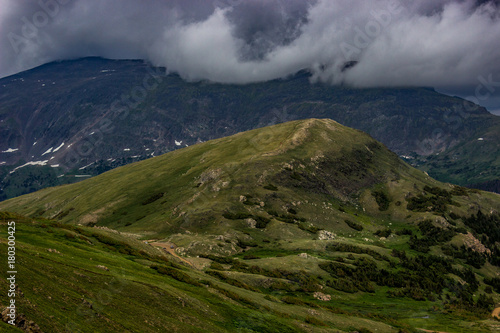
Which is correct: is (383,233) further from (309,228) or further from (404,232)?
(309,228)

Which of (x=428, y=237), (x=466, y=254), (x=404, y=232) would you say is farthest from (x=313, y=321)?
(x=404, y=232)

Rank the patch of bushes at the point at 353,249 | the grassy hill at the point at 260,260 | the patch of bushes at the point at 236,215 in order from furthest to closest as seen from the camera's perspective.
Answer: the patch of bushes at the point at 236,215
the patch of bushes at the point at 353,249
the grassy hill at the point at 260,260

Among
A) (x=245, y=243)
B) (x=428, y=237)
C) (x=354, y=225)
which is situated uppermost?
(x=354, y=225)

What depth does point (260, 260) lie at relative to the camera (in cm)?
9994

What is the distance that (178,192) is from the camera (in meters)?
185

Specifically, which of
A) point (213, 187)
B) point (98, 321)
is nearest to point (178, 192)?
point (213, 187)

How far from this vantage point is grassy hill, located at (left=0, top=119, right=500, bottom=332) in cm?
3256

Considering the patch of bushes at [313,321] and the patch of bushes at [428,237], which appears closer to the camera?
the patch of bushes at [313,321]

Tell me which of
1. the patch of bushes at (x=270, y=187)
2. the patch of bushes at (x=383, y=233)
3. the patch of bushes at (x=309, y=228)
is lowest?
the patch of bushes at (x=383, y=233)

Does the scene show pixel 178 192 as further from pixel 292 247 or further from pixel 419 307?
pixel 419 307

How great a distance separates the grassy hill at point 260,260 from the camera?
32562 millimetres

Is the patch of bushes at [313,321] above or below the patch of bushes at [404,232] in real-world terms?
below

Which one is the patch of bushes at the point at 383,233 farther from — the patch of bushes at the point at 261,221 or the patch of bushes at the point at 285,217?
the patch of bushes at the point at 261,221

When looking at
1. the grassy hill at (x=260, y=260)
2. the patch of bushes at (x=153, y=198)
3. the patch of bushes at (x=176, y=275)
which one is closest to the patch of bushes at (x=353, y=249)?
the grassy hill at (x=260, y=260)
